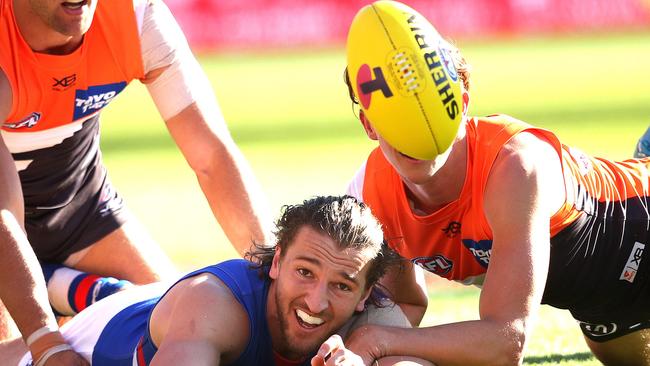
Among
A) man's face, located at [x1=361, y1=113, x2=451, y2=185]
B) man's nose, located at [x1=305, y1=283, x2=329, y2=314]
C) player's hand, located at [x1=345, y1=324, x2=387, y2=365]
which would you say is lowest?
player's hand, located at [x1=345, y1=324, x2=387, y2=365]

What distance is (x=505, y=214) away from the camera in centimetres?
473

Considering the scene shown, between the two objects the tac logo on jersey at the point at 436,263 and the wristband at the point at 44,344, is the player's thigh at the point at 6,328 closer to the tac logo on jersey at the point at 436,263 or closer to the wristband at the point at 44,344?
the wristband at the point at 44,344

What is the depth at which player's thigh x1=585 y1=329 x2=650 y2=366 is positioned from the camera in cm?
607

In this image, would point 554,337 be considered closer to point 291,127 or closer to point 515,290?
point 515,290

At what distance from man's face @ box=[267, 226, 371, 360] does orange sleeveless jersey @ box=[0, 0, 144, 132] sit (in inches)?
79.1

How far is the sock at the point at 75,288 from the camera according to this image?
22.8ft

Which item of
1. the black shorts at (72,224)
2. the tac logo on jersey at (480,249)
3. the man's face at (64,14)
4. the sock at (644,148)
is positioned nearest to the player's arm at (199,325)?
the tac logo on jersey at (480,249)

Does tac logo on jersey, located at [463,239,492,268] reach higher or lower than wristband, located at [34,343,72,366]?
lower

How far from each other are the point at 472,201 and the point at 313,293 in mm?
889

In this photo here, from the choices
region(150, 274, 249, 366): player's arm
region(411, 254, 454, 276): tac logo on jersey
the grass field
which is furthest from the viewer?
the grass field

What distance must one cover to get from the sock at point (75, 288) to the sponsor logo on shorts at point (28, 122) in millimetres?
1126

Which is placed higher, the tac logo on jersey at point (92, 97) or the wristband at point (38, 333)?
the tac logo on jersey at point (92, 97)

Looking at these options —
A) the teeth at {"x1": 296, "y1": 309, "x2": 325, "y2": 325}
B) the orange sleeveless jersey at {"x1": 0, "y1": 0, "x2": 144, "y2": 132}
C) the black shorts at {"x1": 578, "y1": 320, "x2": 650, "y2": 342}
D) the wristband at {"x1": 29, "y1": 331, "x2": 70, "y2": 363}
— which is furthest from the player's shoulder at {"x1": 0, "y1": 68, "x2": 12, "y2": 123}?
the black shorts at {"x1": 578, "y1": 320, "x2": 650, "y2": 342}

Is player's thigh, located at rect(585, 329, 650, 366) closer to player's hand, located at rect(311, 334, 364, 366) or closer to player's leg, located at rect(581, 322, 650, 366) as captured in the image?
player's leg, located at rect(581, 322, 650, 366)
